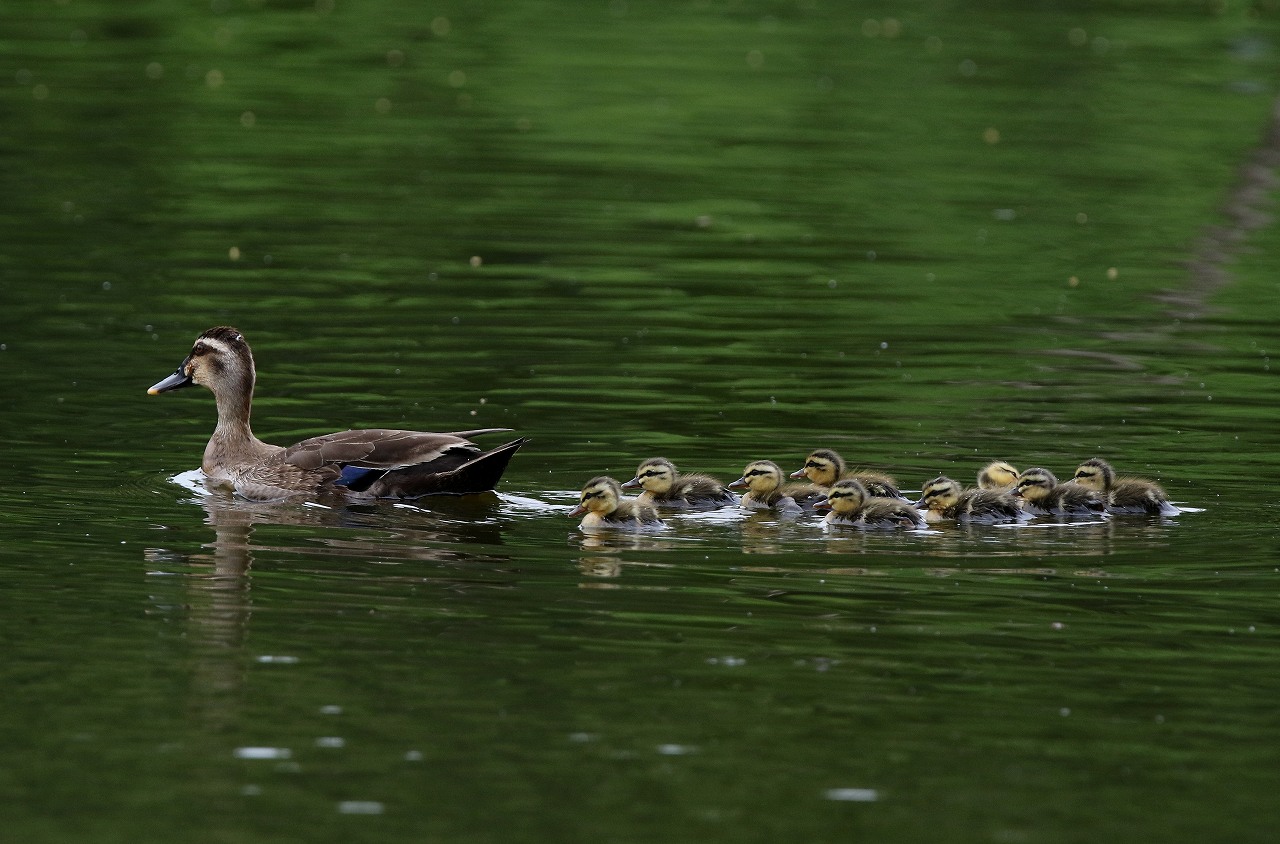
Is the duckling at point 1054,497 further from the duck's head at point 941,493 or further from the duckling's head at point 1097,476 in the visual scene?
the duck's head at point 941,493

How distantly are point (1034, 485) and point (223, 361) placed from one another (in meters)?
4.88

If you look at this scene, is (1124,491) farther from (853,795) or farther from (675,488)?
(853,795)

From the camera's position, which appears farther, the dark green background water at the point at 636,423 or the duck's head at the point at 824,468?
the duck's head at the point at 824,468

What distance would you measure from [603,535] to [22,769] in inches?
161

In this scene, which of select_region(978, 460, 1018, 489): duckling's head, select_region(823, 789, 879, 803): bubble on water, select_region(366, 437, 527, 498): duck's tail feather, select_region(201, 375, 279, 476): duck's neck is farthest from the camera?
select_region(201, 375, 279, 476): duck's neck

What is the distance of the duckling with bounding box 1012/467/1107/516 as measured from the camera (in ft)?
40.3

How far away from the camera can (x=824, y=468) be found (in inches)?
501

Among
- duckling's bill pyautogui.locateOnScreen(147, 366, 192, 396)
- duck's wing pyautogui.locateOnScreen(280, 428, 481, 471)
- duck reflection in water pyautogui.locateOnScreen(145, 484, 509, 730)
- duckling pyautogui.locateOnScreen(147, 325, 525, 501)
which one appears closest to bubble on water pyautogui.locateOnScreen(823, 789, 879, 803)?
duck reflection in water pyautogui.locateOnScreen(145, 484, 509, 730)

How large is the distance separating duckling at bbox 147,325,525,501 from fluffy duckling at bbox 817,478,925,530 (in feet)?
5.84

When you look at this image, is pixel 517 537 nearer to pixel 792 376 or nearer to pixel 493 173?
pixel 792 376

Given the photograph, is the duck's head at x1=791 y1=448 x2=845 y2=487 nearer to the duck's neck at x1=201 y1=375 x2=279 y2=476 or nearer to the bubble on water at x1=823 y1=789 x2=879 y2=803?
the duck's neck at x1=201 y1=375 x2=279 y2=476

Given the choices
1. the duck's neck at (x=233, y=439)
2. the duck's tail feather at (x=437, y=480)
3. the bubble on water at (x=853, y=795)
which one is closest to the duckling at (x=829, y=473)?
the duck's tail feather at (x=437, y=480)

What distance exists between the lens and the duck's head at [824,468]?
41.7ft

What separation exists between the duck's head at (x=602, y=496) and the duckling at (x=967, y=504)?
5.36 ft
